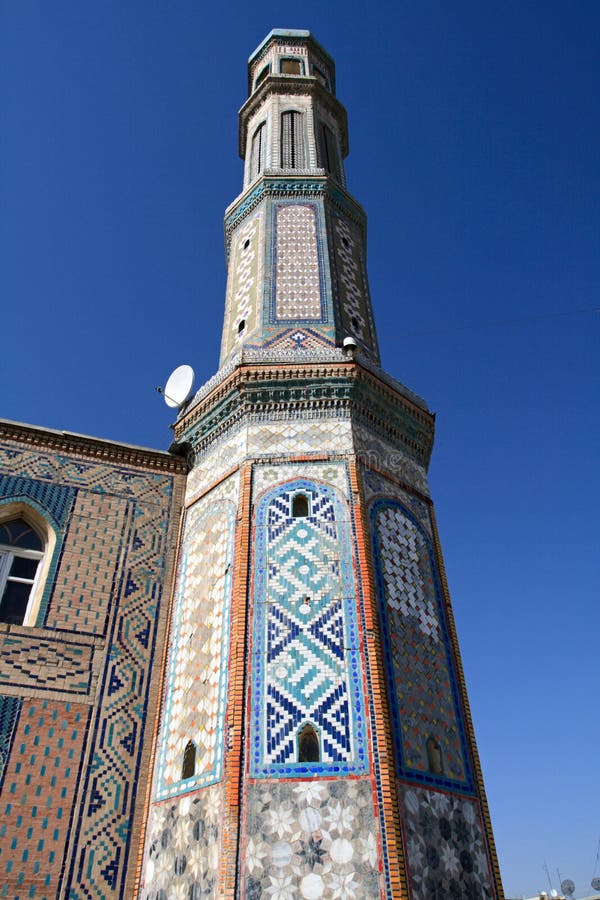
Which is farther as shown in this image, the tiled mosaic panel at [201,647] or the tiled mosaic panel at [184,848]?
the tiled mosaic panel at [201,647]

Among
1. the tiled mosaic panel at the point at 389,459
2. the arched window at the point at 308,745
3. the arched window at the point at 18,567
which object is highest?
the tiled mosaic panel at the point at 389,459

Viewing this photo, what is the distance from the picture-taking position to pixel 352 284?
11586 mm

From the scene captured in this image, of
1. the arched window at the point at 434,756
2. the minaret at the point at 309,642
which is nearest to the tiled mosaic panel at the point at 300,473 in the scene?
the minaret at the point at 309,642

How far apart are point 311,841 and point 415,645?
87.7 inches

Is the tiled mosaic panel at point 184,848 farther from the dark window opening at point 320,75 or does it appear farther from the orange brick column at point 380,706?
the dark window opening at point 320,75

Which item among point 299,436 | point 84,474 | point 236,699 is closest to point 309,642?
point 236,699

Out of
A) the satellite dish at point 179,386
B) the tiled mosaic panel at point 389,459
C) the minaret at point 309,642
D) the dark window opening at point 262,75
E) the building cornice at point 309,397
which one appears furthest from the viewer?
the dark window opening at point 262,75

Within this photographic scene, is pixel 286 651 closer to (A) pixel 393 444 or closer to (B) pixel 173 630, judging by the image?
(B) pixel 173 630

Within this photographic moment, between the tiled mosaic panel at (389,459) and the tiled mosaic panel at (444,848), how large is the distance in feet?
11.9

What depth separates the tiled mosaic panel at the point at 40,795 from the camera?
6770 mm

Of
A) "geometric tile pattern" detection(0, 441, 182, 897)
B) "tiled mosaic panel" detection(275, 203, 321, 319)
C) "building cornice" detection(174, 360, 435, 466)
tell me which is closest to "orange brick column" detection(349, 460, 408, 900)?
"building cornice" detection(174, 360, 435, 466)

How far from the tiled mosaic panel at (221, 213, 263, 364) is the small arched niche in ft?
10.6

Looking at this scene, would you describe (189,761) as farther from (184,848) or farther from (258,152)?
(258,152)

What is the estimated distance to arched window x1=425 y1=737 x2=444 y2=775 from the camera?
678cm
